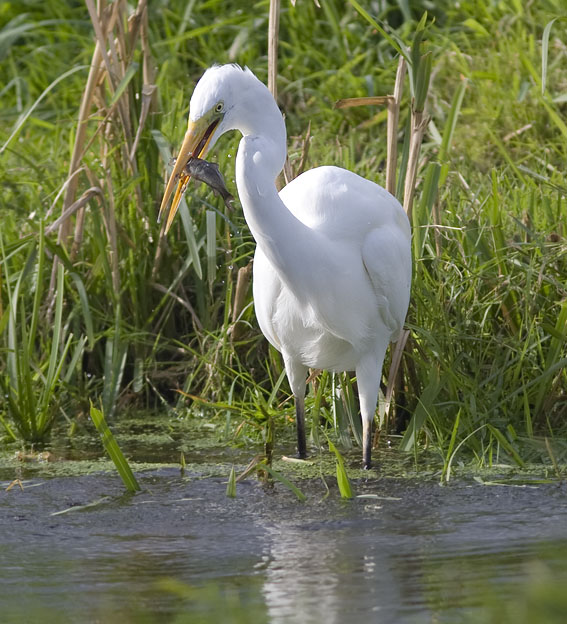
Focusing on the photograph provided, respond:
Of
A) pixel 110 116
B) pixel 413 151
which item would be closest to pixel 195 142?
pixel 413 151

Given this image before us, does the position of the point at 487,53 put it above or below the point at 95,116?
above

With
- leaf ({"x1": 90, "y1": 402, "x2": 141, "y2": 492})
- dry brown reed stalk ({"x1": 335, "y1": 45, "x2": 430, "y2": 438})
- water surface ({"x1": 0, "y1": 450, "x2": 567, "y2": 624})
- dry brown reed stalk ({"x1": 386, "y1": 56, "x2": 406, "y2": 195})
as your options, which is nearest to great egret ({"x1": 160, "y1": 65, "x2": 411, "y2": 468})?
dry brown reed stalk ({"x1": 335, "y1": 45, "x2": 430, "y2": 438})

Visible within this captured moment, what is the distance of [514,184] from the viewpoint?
15.6ft

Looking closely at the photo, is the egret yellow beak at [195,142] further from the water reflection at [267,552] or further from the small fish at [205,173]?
the water reflection at [267,552]

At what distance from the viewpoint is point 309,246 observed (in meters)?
3.18

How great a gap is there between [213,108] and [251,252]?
1.21 metres

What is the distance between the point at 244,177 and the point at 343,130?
10.2 ft

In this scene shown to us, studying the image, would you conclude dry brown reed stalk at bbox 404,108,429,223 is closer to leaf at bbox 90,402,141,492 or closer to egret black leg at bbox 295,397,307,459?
egret black leg at bbox 295,397,307,459

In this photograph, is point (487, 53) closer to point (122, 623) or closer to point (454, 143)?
point (454, 143)

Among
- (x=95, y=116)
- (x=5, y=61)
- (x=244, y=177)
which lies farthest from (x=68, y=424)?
(x=5, y=61)

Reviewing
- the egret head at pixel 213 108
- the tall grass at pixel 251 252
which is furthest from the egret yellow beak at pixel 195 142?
the tall grass at pixel 251 252

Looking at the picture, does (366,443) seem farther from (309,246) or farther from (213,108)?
(213,108)

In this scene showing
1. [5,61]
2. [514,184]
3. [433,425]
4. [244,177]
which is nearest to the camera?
[244,177]

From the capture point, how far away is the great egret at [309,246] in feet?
9.91
